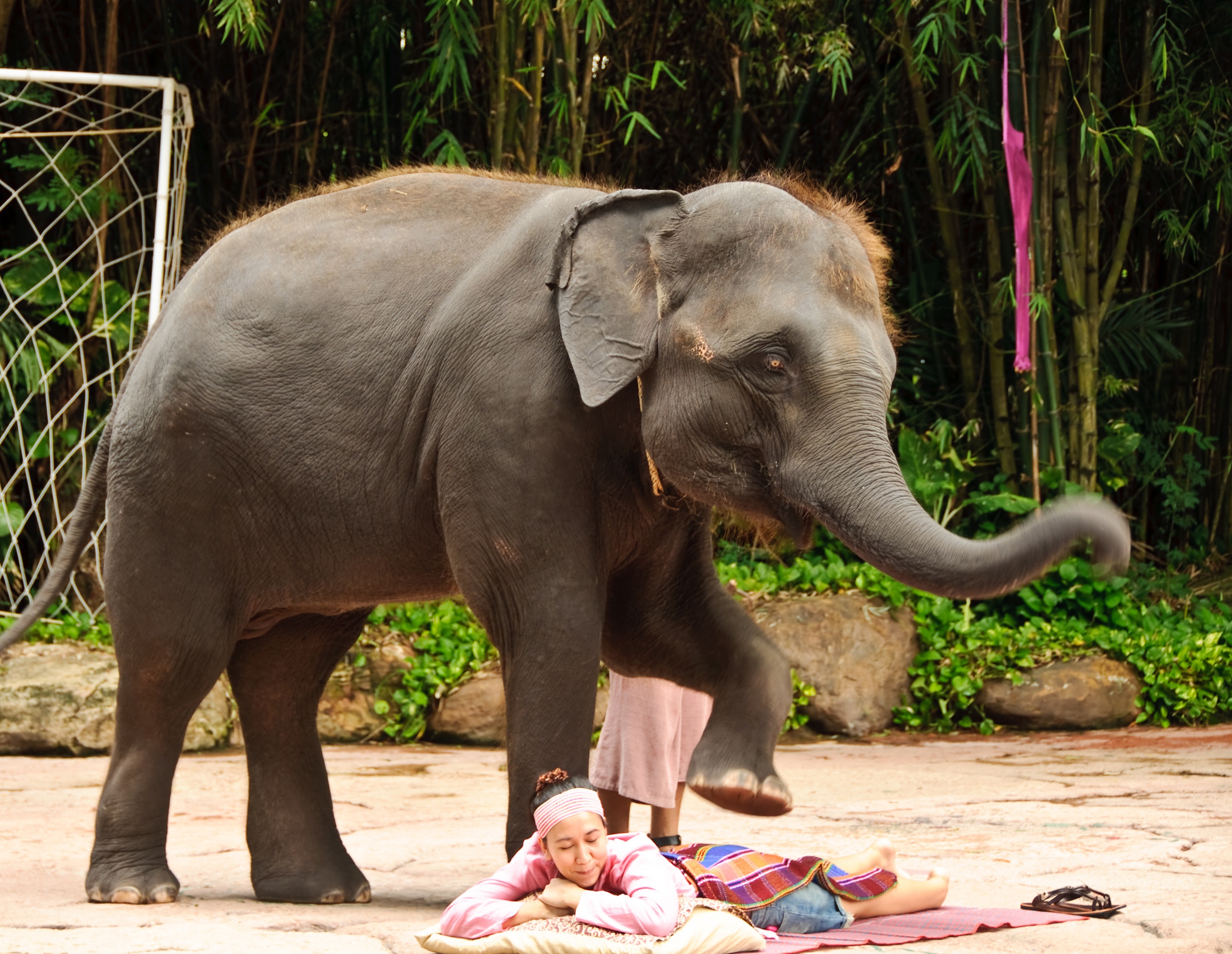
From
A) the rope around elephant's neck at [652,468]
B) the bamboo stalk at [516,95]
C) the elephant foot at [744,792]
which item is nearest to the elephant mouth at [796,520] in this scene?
the rope around elephant's neck at [652,468]

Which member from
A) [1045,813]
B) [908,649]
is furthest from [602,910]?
[908,649]

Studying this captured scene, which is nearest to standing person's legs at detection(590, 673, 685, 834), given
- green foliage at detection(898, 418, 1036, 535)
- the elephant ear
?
the elephant ear

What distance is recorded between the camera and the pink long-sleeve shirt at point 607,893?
9.98 feet

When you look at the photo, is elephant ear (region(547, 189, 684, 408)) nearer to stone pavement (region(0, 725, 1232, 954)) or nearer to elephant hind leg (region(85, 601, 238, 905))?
elephant hind leg (region(85, 601, 238, 905))

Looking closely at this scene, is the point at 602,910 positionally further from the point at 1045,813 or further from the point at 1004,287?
the point at 1004,287

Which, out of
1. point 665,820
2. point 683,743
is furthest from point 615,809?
point 683,743

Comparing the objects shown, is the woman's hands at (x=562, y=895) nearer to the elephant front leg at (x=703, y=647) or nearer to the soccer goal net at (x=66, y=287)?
the elephant front leg at (x=703, y=647)

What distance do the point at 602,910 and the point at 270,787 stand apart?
1294 millimetres

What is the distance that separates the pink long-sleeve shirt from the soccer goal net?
4.65 meters

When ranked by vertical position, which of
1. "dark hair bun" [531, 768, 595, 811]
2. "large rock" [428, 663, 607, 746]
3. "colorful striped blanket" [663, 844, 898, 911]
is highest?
"dark hair bun" [531, 768, 595, 811]

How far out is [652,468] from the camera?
135 inches

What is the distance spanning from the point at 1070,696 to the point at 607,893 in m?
4.68

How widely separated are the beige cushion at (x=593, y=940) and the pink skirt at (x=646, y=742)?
3.58 feet

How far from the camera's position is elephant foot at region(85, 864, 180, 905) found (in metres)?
3.78
